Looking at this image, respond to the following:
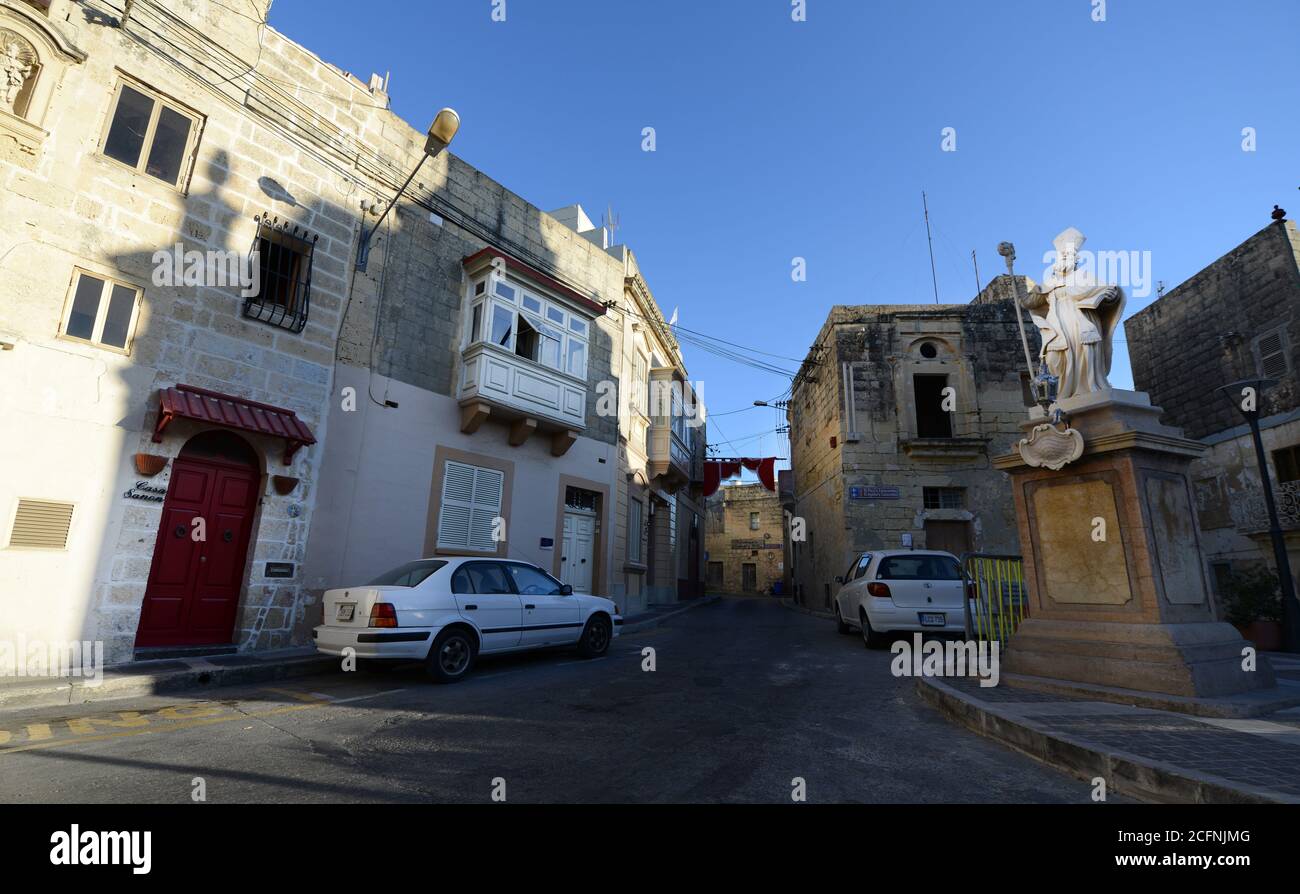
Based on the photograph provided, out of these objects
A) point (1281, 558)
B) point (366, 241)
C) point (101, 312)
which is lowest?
point (1281, 558)

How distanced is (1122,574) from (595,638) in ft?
22.3

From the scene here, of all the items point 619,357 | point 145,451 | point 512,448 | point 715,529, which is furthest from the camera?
point 715,529

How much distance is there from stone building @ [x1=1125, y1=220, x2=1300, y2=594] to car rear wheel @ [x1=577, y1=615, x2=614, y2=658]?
13526 millimetres

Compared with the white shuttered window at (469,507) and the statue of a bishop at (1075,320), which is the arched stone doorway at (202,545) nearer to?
the white shuttered window at (469,507)

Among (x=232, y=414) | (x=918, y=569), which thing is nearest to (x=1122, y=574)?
(x=918, y=569)

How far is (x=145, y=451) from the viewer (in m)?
8.14

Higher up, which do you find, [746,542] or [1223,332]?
[1223,332]

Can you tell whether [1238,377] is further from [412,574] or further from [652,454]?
[412,574]

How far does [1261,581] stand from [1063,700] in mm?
10725

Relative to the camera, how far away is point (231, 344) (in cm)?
923

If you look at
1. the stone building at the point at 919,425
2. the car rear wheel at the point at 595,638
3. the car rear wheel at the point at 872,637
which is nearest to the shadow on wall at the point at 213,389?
the car rear wheel at the point at 595,638

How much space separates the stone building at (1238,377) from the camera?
1376 cm
